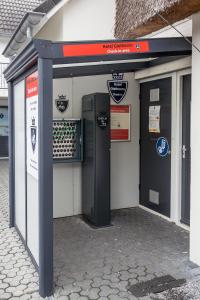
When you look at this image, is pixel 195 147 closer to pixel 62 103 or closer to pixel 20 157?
pixel 20 157

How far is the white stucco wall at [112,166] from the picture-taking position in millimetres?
6125

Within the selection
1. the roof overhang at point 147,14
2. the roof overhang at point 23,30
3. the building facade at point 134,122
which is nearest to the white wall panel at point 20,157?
the building facade at point 134,122

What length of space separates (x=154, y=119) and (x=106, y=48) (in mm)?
2753

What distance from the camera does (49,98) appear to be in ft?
11.2

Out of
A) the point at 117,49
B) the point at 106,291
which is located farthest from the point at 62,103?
the point at 106,291

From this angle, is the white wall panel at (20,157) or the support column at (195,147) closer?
the support column at (195,147)

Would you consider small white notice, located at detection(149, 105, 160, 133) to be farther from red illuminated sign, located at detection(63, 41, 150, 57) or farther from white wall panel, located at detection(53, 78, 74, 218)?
red illuminated sign, located at detection(63, 41, 150, 57)

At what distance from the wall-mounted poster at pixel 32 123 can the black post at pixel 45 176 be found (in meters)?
0.37

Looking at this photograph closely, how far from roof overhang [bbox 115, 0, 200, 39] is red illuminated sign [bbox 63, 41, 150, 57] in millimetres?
239

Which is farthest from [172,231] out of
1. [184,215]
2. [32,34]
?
[32,34]

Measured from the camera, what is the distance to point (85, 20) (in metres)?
6.67

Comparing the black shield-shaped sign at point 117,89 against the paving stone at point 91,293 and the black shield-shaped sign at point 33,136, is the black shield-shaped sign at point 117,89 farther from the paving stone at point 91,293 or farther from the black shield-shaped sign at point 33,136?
the paving stone at point 91,293

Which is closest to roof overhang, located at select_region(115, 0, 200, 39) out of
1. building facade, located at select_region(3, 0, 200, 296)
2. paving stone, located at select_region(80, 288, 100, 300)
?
building facade, located at select_region(3, 0, 200, 296)

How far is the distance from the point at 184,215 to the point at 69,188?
6.30ft
